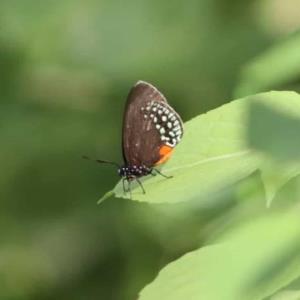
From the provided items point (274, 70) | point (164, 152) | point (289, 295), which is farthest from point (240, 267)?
point (274, 70)

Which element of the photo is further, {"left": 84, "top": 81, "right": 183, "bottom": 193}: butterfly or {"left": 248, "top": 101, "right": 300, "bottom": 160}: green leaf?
{"left": 84, "top": 81, "right": 183, "bottom": 193}: butterfly

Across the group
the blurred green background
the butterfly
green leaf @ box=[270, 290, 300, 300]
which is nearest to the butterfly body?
the butterfly

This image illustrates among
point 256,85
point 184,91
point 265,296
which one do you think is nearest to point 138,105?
point 256,85

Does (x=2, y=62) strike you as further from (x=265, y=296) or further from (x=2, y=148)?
(x=265, y=296)

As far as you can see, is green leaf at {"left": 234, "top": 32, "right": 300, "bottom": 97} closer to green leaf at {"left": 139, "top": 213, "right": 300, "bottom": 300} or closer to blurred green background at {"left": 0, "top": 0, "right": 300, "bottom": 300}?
green leaf at {"left": 139, "top": 213, "right": 300, "bottom": 300}

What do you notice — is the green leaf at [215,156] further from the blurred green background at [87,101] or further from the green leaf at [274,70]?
the blurred green background at [87,101]

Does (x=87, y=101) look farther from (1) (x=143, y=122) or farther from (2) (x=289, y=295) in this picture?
(2) (x=289, y=295)

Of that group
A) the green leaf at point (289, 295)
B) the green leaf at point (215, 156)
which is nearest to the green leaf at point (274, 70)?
the green leaf at point (215, 156)
